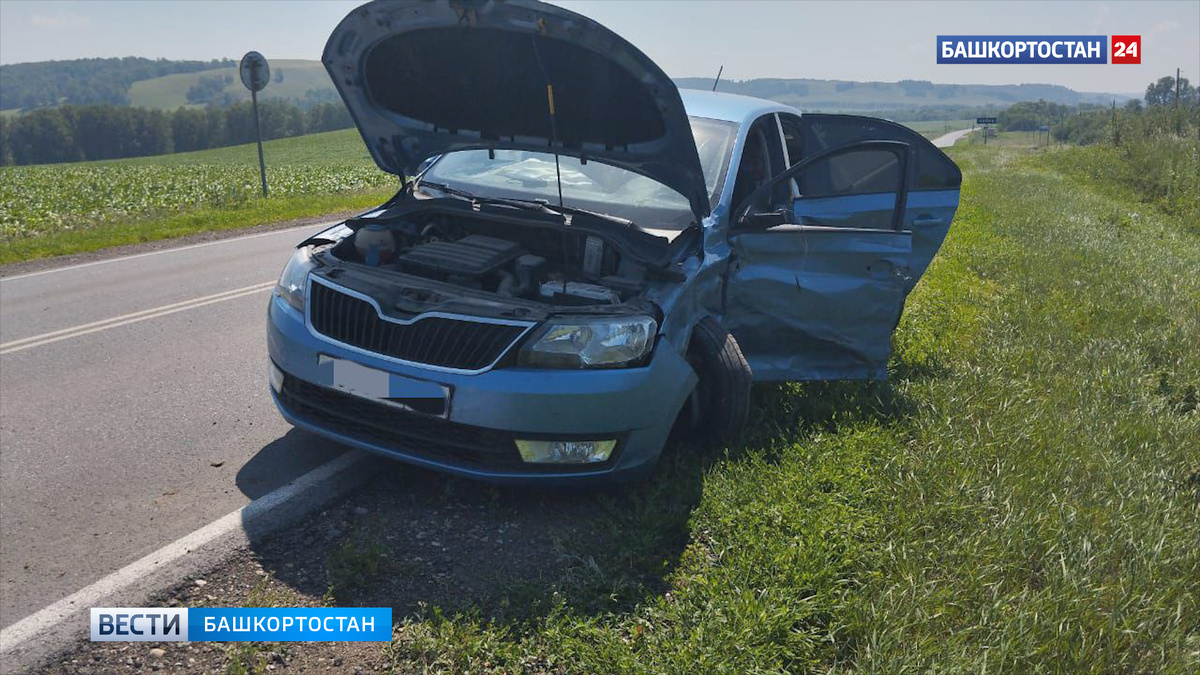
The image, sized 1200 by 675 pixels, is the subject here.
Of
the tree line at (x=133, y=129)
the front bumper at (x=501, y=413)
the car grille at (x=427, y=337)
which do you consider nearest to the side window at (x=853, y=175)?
the front bumper at (x=501, y=413)

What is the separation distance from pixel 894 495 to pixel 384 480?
2.35m

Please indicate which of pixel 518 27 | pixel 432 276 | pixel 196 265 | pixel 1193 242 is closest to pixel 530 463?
pixel 432 276

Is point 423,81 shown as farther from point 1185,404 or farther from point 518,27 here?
point 1185,404

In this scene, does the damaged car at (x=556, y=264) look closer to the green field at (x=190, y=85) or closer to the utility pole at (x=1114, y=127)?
the utility pole at (x=1114, y=127)

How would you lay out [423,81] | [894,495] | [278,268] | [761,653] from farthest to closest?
[278,268]
[423,81]
[894,495]
[761,653]

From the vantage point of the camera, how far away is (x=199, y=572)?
3.36m

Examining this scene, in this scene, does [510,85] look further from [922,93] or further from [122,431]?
[922,93]

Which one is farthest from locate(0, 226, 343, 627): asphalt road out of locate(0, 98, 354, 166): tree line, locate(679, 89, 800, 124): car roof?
locate(0, 98, 354, 166): tree line

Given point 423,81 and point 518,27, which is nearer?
point 518,27

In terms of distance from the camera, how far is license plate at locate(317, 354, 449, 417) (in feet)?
12.3

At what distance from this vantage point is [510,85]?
14.9 ft

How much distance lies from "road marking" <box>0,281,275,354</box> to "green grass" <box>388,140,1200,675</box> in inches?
200

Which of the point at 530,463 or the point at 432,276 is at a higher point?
the point at 432,276

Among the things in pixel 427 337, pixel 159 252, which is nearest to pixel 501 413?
pixel 427 337
